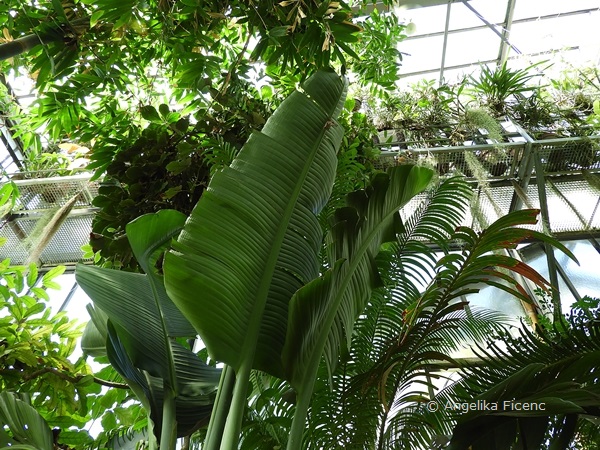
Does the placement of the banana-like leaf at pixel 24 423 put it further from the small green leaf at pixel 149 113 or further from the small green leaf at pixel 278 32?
the small green leaf at pixel 278 32

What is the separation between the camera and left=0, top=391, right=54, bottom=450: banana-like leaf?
1588mm

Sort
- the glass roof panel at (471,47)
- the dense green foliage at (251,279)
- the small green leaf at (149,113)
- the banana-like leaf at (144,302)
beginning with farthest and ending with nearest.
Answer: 1. the glass roof panel at (471,47)
2. the small green leaf at (149,113)
3. the banana-like leaf at (144,302)
4. the dense green foliage at (251,279)

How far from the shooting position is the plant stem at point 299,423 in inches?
58.0

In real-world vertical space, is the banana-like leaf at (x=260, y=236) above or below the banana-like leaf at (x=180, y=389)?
above

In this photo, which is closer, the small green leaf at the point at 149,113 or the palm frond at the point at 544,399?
the palm frond at the point at 544,399

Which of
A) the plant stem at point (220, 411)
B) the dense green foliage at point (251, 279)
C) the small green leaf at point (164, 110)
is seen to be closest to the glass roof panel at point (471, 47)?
the dense green foliage at point (251, 279)

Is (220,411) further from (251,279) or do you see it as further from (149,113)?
(149,113)

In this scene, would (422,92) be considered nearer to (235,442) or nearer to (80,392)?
(80,392)

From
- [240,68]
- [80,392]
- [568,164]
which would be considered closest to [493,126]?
[568,164]

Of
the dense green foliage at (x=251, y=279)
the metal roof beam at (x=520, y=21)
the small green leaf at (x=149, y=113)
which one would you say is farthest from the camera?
the metal roof beam at (x=520, y=21)

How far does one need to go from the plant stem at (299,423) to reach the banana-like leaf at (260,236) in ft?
0.37

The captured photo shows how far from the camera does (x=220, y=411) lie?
156 centimetres

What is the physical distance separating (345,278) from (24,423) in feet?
3.55

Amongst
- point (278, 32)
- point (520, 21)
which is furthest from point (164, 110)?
point (520, 21)
